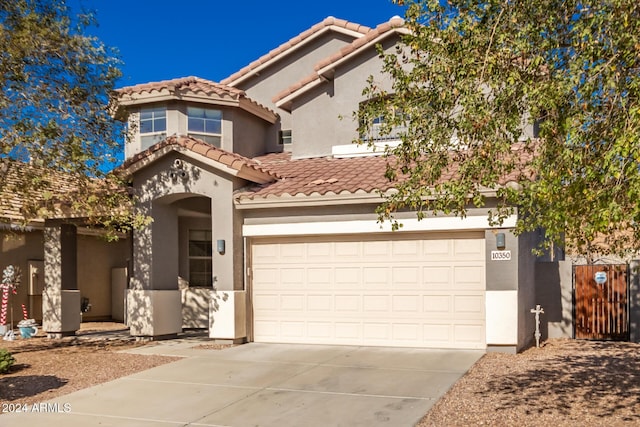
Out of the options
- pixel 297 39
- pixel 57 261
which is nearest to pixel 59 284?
pixel 57 261

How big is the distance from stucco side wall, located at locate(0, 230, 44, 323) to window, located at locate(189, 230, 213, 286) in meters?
4.72

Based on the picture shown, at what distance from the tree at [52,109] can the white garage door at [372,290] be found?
3.58 meters

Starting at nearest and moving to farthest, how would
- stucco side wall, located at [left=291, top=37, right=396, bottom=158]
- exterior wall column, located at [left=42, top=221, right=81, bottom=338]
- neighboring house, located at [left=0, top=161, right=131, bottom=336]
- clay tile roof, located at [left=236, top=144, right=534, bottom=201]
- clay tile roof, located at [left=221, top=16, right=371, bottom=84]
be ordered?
clay tile roof, located at [left=236, top=144, right=534, bottom=201] < neighboring house, located at [left=0, top=161, right=131, bottom=336] < exterior wall column, located at [left=42, top=221, right=81, bottom=338] < stucco side wall, located at [left=291, top=37, right=396, bottom=158] < clay tile roof, located at [left=221, top=16, right=371, bottom=84]

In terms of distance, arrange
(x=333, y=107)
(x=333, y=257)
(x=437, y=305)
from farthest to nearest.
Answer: (x=333, y=107) → (x=333, y=257) → (x=437, y=305)

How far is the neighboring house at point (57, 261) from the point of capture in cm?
1504

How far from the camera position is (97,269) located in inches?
825

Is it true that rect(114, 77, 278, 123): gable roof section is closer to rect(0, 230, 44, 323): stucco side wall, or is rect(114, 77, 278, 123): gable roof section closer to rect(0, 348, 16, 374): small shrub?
rect(0, 230, 44, 323): stucco side wall

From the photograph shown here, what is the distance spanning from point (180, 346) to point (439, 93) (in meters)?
8.85

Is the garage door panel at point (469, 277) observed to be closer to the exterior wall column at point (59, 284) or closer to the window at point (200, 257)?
the window at point (200, 257)

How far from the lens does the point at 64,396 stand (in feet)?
30.1

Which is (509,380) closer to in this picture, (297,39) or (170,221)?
(170,221)

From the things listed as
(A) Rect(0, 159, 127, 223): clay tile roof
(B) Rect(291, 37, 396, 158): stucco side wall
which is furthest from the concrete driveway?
(B) Rect(291, 37, 396, 158): stucco side wall

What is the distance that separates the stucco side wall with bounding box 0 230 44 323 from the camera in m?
18.7

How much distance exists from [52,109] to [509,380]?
9.50 metres
